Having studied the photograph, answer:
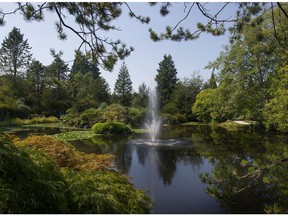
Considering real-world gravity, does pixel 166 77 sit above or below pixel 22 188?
above

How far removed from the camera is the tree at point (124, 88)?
29.7m

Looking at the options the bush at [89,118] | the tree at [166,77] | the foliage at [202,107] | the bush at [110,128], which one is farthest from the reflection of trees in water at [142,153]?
the tree at [166,77]

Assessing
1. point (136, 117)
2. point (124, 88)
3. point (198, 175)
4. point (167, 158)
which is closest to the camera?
point (198, 175)

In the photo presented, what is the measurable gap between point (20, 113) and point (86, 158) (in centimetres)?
1974

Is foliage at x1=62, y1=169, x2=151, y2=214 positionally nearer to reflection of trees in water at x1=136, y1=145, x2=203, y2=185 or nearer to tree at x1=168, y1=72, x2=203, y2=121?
reflection of trees in water at x1=136, y1=145, x2=203, y2=185

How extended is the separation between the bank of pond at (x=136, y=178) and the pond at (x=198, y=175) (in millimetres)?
13

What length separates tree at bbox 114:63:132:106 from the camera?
29.7 m

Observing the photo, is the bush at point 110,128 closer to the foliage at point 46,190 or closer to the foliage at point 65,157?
the foliage at point 65,157

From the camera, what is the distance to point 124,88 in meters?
30.8

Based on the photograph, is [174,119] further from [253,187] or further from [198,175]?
[198,175]

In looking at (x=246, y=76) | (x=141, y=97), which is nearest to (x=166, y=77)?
(x=141, y=97)

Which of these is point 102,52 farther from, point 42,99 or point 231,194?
point 42,99

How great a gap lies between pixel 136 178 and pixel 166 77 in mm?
28923

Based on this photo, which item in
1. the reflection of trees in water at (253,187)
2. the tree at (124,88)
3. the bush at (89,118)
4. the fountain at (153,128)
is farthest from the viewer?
Answer: the tree at (124,88)
